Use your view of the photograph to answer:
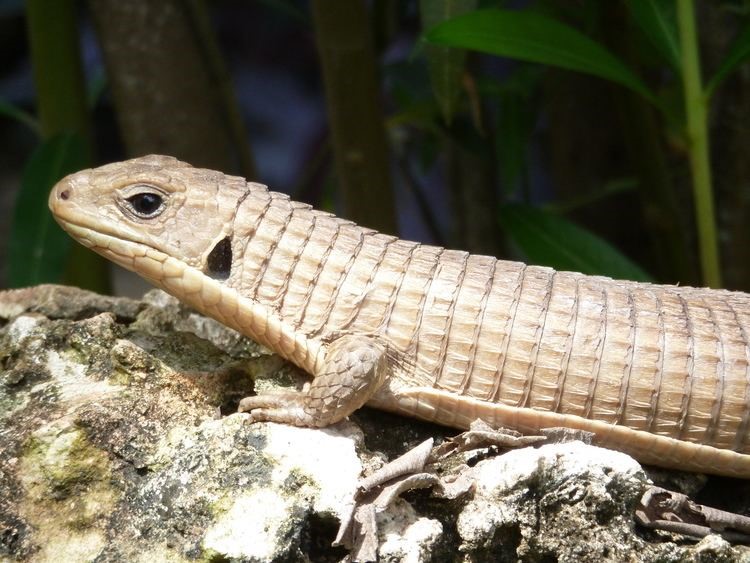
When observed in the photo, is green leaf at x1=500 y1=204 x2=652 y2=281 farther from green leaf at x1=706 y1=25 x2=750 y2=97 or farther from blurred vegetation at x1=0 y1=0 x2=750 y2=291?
green leaf at x1=706 y1=25 x2=750 y2=97

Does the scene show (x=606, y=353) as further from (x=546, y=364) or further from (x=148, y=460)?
(x=148, y=460)

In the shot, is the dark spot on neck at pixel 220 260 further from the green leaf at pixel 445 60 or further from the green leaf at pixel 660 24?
the green leaf at pixel 660 24

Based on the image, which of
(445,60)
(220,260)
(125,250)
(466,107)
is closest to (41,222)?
(125,250)

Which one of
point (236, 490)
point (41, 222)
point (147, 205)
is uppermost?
point (147, 205)

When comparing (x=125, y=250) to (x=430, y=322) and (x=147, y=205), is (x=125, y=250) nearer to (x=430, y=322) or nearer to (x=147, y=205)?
(x=147, y=205)

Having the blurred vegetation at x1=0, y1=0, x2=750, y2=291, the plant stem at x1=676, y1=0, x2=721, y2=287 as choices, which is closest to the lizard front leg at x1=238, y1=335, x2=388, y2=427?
the blurred vegetation at x1=0, y1=0, x2=750, y2=291
